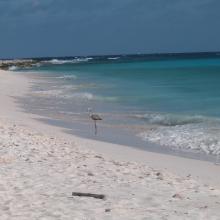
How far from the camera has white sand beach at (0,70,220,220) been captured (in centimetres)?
732

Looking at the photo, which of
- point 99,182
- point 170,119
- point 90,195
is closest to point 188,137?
point 170,119

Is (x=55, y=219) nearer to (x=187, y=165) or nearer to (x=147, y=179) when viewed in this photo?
(x=147, y=179)

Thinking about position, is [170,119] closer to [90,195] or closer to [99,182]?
[99,182]

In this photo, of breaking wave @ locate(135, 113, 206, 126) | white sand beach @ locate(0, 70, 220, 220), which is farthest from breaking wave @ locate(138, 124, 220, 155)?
white sand beach @ locate(0, 70, 220, 220)

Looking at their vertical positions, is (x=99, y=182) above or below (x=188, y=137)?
above

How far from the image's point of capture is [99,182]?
9.13m

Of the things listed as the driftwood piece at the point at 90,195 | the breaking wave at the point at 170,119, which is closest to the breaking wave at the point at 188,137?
the breaking wave at the point at 170,119

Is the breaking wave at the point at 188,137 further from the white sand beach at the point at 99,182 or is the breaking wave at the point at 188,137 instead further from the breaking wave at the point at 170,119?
the white sand beach at the point at 99,182

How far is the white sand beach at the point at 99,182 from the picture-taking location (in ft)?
24.0

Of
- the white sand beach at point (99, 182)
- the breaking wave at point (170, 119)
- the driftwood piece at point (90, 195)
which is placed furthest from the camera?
the breaking wave at point (170, 119)

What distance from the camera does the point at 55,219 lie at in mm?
6930

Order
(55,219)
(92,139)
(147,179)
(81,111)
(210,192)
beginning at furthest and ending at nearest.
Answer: (81,111) < (92,139) < (147,179) < (210,192) < (55,219)

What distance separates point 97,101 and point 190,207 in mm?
21737

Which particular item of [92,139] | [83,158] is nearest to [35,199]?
[83,158]
